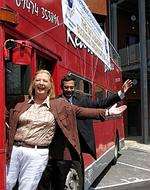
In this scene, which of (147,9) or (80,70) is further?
(147,9)

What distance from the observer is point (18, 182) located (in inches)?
187

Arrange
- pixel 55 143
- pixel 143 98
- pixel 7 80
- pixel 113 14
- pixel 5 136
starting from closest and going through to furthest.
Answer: pixel 5 136
pixel 7 80
pixel 55 143
pixel 143 98
pixel 113 14

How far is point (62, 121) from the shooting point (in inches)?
192

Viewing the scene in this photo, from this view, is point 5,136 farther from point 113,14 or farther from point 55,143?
point 113,14

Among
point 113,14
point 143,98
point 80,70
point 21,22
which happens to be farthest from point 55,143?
point 113,14

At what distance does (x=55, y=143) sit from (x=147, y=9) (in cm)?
2450

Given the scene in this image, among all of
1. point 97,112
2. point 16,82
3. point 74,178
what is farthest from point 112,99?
point 74,178

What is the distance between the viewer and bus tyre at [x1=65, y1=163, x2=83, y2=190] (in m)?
6.07

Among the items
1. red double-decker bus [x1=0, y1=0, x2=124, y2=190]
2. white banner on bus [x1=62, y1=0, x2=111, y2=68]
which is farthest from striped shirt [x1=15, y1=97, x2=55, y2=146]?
white banner on bus [x1=62, y1=0, x2=111, y2=68]

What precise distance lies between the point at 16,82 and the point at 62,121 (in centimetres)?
62

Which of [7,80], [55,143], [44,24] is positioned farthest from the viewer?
[44,24]

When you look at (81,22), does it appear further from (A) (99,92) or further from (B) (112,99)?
(A) (99,92)

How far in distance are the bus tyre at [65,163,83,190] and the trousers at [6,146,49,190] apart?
4.42 feet

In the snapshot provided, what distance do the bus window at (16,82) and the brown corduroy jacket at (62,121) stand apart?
21cm
